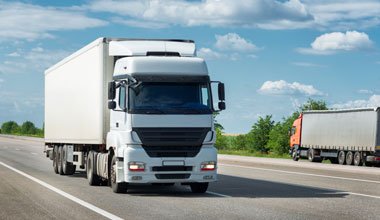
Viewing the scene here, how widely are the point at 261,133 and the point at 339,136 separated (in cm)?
4012

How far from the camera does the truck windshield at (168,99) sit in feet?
46.3

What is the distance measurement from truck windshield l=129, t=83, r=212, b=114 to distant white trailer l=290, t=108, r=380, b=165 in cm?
2258

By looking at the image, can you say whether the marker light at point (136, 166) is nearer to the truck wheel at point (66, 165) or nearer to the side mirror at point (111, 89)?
the side mirror at point (111, 89)

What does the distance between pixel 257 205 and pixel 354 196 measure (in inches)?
137

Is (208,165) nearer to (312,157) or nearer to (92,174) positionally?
(92,174)

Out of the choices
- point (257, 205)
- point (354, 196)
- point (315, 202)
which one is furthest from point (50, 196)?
point (354, 196)

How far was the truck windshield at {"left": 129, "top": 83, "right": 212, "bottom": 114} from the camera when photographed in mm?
14117

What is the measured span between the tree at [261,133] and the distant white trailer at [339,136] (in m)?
32.4

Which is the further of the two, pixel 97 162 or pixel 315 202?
pixel 97 162

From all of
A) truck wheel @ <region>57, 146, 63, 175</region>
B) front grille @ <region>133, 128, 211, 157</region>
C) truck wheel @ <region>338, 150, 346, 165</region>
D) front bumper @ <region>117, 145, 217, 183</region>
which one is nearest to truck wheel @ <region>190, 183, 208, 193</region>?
front bumper @ <region>117, 145, 217, 183</region>

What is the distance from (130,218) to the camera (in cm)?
1036

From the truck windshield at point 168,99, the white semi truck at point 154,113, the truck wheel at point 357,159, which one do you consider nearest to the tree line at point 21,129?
the truck wheel at point 357,159

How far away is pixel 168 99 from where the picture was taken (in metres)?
14.3

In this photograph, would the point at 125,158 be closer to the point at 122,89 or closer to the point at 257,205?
the point at 122,89
